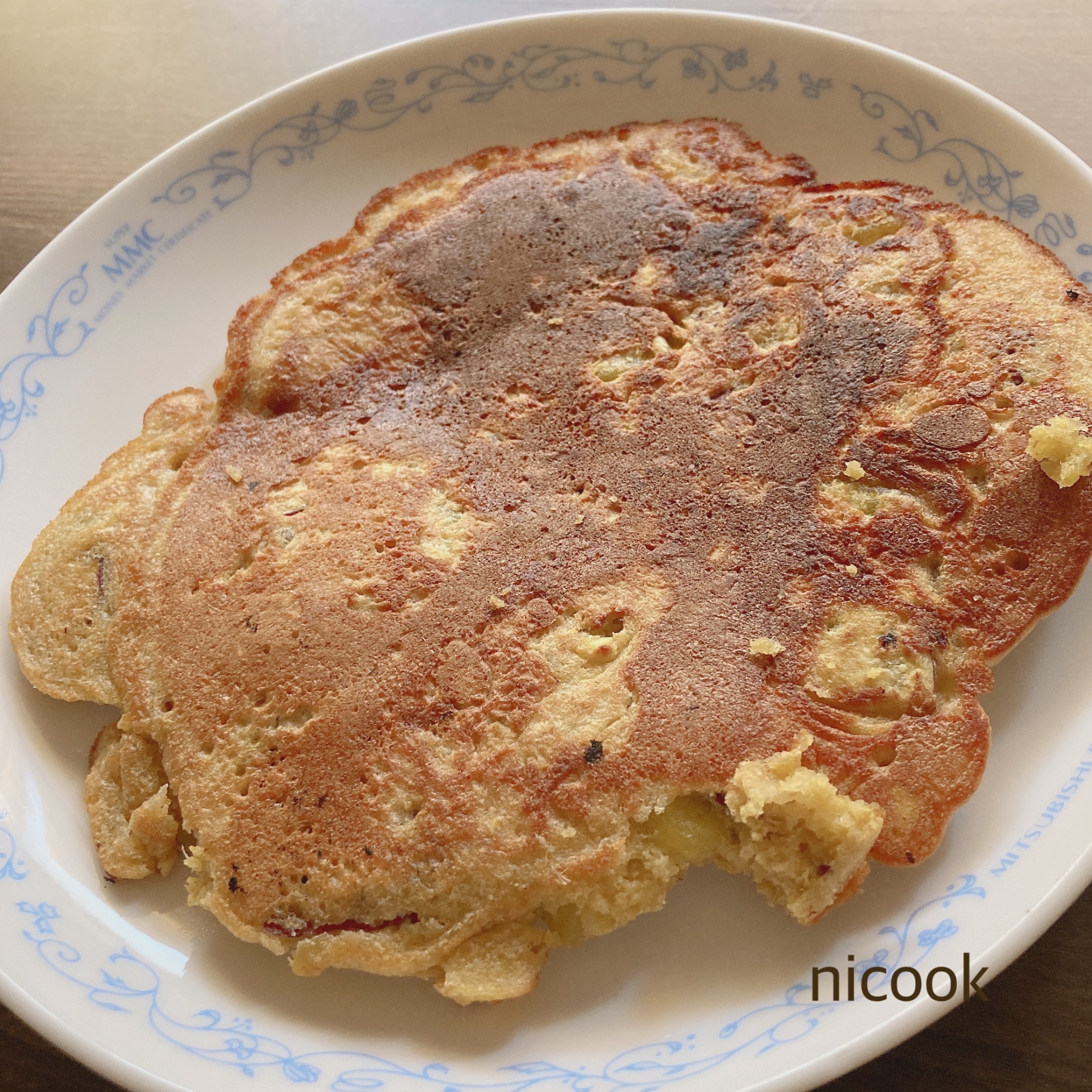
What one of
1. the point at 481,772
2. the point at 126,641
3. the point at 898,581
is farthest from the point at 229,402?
the point at 898,581

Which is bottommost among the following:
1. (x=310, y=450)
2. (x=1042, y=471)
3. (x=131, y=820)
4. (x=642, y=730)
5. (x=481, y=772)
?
(x=131, y=820)

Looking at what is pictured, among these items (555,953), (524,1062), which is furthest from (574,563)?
(524,1062)

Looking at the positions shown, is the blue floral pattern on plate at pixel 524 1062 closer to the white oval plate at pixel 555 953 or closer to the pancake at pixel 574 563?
the white oval plate at pixel 555 953

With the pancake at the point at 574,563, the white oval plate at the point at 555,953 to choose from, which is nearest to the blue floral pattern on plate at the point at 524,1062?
the white oval plate at the point at 555,953

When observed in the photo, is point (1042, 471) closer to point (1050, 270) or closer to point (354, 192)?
point (1050, 270)

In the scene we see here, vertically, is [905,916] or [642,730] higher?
[642,730]
